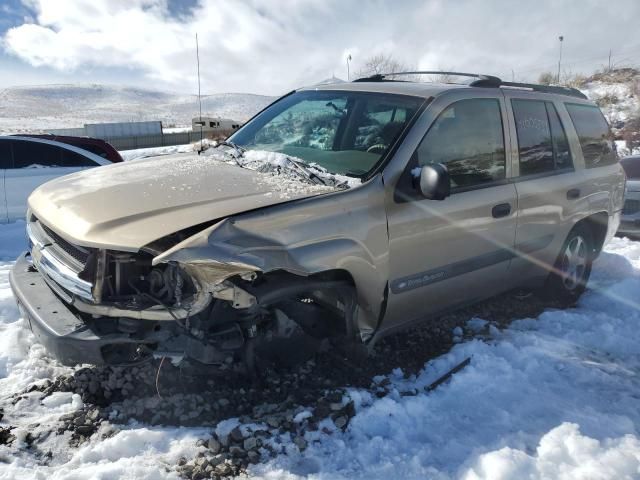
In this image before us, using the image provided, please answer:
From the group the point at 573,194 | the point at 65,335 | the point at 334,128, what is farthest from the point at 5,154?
the point at 573,194

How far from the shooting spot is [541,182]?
420 centimetres

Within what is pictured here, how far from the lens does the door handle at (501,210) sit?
3.78m

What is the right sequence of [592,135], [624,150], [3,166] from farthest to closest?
[624,150]
[3,166]
[592,135]

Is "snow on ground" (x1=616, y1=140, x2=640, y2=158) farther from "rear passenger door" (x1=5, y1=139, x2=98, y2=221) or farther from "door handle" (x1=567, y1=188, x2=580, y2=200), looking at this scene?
"rear passenger door" (x1=5, y1=139, x2=98, y2=221)

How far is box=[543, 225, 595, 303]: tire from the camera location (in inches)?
189

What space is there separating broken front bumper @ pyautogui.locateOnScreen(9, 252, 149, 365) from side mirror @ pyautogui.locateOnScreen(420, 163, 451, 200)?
1.77 m

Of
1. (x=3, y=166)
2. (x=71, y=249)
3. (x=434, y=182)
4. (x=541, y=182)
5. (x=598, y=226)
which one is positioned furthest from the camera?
(x=3, y=166)

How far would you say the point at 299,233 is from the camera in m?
2.77

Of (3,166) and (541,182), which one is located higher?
(541,182)

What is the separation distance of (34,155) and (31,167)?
0.18m

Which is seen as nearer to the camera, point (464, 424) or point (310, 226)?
point (310, 226)

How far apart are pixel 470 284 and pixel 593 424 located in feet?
3.83

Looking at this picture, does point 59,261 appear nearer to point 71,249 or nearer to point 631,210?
point 71,249

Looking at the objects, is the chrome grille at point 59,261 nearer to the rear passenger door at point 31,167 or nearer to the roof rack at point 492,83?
the roof rack at point 492,83
